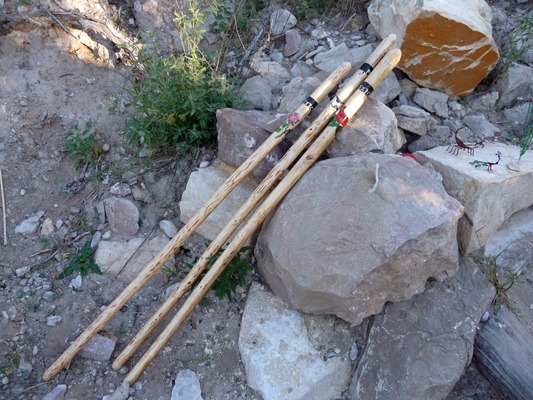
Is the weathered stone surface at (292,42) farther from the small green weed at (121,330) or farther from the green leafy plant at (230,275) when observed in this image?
the small green weed at (121,330)

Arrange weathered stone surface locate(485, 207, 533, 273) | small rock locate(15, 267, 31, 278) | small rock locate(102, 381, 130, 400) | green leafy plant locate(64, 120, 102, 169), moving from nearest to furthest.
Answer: small rock locate(102, 381, 130, 400) → weathered stone surface locate(485, 207, 533, 273) → small rock locate(15, 267, 31, 278) → green leafy plant locate(64, 120, 102, 169)

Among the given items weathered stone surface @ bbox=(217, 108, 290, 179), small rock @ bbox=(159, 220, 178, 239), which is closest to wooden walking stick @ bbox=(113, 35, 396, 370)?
weathered stone surface @ bbox=(217, 108, 290, 179)

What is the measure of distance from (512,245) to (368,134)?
4.55 feet

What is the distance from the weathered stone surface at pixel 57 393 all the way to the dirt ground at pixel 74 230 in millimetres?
59

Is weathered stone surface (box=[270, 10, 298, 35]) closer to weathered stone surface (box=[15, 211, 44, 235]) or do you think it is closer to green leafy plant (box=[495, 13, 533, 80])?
green leafy plant (box=[495, 13, 533, 80])

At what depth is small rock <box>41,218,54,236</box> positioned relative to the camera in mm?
3258

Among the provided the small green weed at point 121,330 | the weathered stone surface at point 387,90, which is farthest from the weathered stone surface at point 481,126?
the small green weed at point 121,330

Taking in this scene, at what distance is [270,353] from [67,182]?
2.35m

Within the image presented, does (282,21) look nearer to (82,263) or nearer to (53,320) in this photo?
(82,263)

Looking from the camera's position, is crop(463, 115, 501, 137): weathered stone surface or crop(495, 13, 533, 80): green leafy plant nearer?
crop(463, 115, 501, 137): weathered stone surface

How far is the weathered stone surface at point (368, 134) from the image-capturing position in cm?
293

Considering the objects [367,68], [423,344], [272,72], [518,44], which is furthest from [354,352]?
[518,44]

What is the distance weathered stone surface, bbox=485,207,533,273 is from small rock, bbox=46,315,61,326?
10.6 feet

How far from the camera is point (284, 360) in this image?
2.58 m
